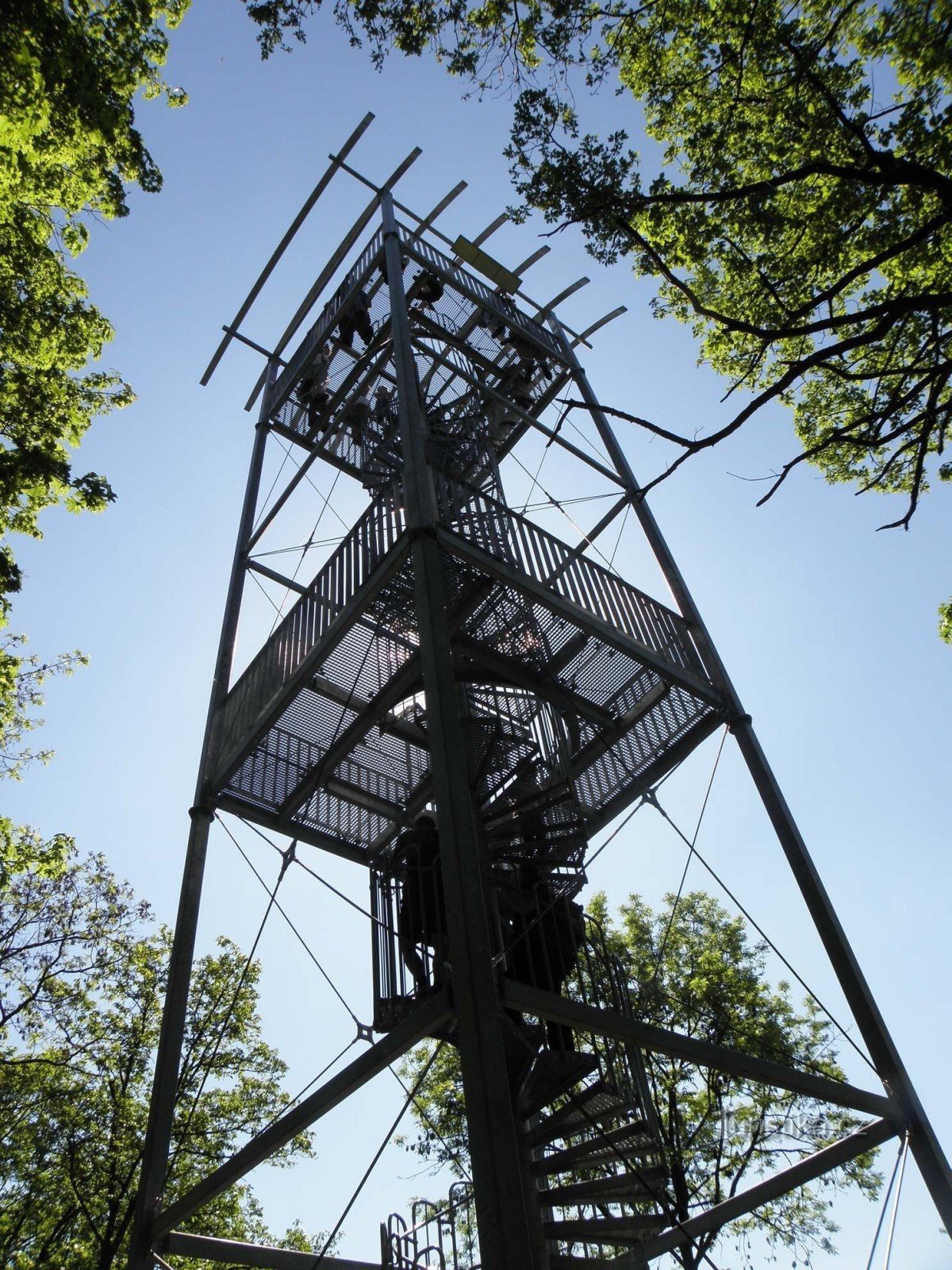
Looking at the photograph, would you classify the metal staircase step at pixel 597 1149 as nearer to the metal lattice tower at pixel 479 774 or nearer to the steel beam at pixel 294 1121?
the metal lattice tower at pixel 479 774

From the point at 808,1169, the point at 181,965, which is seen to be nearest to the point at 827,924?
the point at 808,1169

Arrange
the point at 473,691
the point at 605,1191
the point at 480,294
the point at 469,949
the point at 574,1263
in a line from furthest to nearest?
the point at 480,294 → the point at 473,691 → the point at 574,1263 → the point at 605,1191 → the point at 469,949

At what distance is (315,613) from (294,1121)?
3.77 metres

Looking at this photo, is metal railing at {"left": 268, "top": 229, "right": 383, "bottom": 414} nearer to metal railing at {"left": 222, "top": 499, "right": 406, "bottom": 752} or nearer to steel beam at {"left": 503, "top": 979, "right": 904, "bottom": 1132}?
metal railing at {"left": 222, "top": 499, "right": 406, "bottom": 752}

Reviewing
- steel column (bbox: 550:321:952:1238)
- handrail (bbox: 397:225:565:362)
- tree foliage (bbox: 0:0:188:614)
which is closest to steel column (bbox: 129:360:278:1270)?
tree foliage (bbox: 0:0:188:614)

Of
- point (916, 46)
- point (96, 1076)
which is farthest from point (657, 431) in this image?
point (96, 1076)

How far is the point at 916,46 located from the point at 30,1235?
17.0 m

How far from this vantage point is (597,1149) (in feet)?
21.5

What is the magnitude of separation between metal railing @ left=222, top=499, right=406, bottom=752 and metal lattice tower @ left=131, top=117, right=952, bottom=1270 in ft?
0.10

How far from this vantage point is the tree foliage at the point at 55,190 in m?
7.85

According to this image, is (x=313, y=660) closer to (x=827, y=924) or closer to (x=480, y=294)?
(x=827, y=924)

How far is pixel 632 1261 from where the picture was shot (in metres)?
7.30

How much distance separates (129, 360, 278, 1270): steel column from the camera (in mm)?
5945

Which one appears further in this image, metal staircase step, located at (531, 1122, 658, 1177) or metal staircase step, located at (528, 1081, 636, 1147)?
metal staircase step, located at (531, 1122, 658, 1177)
